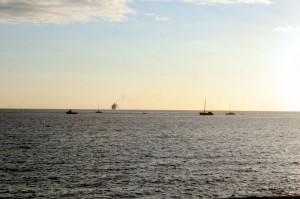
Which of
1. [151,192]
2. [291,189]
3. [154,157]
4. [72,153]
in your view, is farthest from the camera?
[72,153]

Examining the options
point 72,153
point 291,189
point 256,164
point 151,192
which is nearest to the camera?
point 151,192

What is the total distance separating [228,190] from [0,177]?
Result: 29246 mm

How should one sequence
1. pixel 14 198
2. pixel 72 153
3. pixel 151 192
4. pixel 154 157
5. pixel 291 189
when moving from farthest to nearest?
pixel 72 153 < pixel 154 157 < pixel 291 189 < pixel 151 192 < pixel 14 198

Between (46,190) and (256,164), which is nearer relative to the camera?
(46,190)

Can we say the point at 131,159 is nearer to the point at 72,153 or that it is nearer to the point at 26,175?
the point at 72,153

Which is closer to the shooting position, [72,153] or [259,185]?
[259,185]

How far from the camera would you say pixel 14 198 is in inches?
1791

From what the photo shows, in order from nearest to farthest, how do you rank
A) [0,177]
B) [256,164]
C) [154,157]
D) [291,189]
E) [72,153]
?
[291,189], [0,177], [256,164], [154,157], [72,153]

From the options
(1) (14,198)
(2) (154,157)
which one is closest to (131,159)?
(2) (154,157)

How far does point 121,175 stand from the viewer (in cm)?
6012

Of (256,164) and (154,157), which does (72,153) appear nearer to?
(154,157)

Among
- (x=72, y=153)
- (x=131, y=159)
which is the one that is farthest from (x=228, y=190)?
(x=72, y=153)

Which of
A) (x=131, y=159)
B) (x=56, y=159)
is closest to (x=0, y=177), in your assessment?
(x=56, y=159)

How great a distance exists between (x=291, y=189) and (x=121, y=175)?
873 inches
